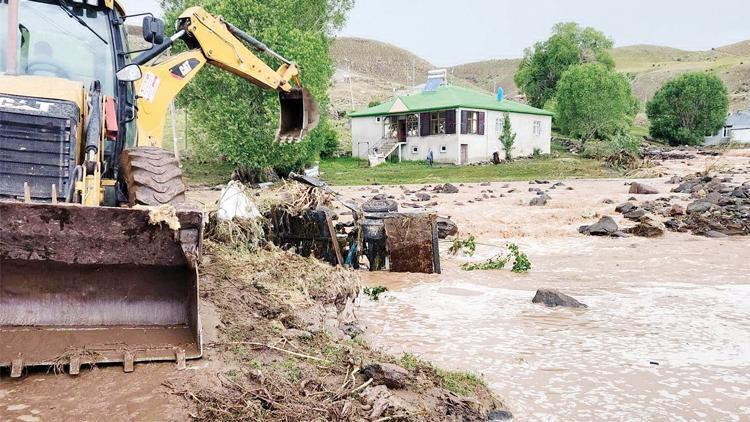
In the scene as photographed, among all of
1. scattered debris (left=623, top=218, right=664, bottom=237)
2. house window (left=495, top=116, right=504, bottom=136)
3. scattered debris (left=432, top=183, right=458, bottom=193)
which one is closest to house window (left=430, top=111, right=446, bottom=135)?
house window (left=495, top=116, right=504, bottom=136)

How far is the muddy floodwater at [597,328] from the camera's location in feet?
17.8

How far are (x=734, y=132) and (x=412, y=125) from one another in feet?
128

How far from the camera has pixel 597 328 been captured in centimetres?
761

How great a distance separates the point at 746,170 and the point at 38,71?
3372 cm

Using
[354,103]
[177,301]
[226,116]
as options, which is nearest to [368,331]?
[177,301]

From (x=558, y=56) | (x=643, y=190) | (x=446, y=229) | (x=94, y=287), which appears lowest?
(x=446, y=229)

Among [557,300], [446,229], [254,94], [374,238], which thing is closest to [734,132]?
[254,94]

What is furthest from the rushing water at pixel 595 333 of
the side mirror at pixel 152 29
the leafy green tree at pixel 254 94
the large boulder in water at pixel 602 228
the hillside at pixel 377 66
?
the hillside at pixel 377 66

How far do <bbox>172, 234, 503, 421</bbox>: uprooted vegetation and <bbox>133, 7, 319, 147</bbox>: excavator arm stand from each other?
2.04 meters

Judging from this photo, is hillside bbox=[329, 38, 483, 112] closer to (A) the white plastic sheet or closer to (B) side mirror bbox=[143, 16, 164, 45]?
(A) the white plastic sheet

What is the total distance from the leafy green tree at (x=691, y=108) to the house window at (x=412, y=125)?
30.7 metres

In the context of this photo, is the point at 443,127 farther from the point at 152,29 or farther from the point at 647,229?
the point at 152,29

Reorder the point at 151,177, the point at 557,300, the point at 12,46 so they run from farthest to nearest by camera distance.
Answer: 1. the point at 557,300
2. the point at 151,177
3. the point at 12,46

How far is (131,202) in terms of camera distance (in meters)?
5.79
